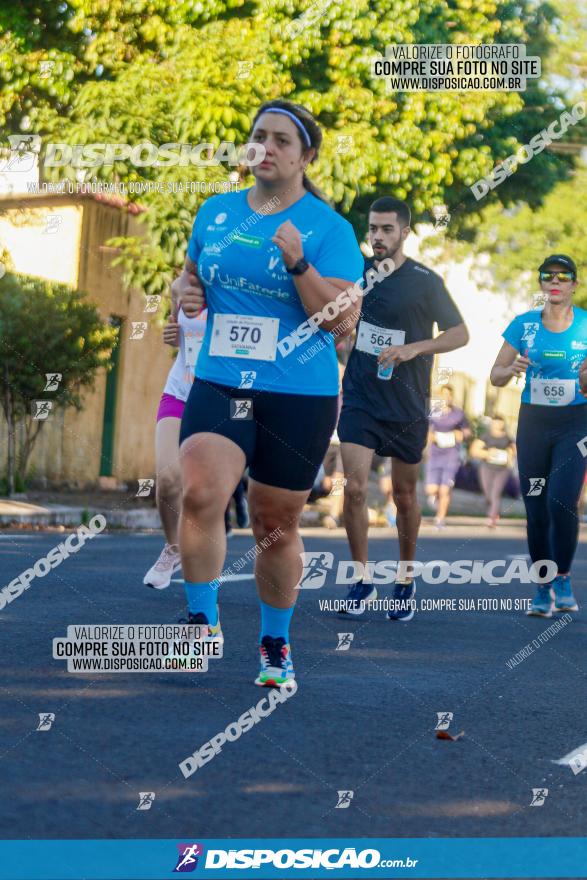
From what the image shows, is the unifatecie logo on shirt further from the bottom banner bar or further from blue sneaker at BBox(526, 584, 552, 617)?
blue sneaker at BBox(526, 584, 552, 617)

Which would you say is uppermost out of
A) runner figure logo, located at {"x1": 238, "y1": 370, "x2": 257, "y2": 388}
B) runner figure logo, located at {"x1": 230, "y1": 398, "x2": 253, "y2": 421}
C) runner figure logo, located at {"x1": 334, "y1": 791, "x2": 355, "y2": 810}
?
runner figure logo, located at {"x1": 238, "y1": 370, "x2": 257, "y2": 388}

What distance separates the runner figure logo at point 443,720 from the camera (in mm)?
5277

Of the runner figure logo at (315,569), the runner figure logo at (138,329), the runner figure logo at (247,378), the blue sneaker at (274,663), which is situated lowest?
the runner figure logo at (315,569)

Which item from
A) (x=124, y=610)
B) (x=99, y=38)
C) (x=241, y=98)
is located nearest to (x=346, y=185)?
(x=241, y=98)

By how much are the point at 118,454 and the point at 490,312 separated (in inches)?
1278

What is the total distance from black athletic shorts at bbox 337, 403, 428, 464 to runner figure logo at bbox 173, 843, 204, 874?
16.6 ft

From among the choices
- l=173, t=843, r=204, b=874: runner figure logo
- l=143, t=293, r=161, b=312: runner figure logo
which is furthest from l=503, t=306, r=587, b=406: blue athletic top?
l=143, t=293, r=161, b=312: runner figure logo

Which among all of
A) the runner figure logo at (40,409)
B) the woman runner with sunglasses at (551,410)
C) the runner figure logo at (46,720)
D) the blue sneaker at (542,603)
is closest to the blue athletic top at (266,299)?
the runner figure logo at (46,720)

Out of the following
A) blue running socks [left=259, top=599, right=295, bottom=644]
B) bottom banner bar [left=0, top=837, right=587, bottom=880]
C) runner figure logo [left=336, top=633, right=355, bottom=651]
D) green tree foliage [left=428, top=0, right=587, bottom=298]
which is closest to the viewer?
bottom banner bar [left=0, top=837, right=587, bottom=880]

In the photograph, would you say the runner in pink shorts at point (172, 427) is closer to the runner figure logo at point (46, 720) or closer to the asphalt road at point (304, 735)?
the asphalt road at point (304, 735)

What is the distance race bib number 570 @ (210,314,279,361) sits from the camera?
546 cm

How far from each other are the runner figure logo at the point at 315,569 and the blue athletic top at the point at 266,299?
4087mm

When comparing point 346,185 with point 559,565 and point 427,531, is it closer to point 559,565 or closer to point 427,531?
point 427,531

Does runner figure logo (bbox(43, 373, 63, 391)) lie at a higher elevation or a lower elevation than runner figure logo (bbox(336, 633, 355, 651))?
higher
